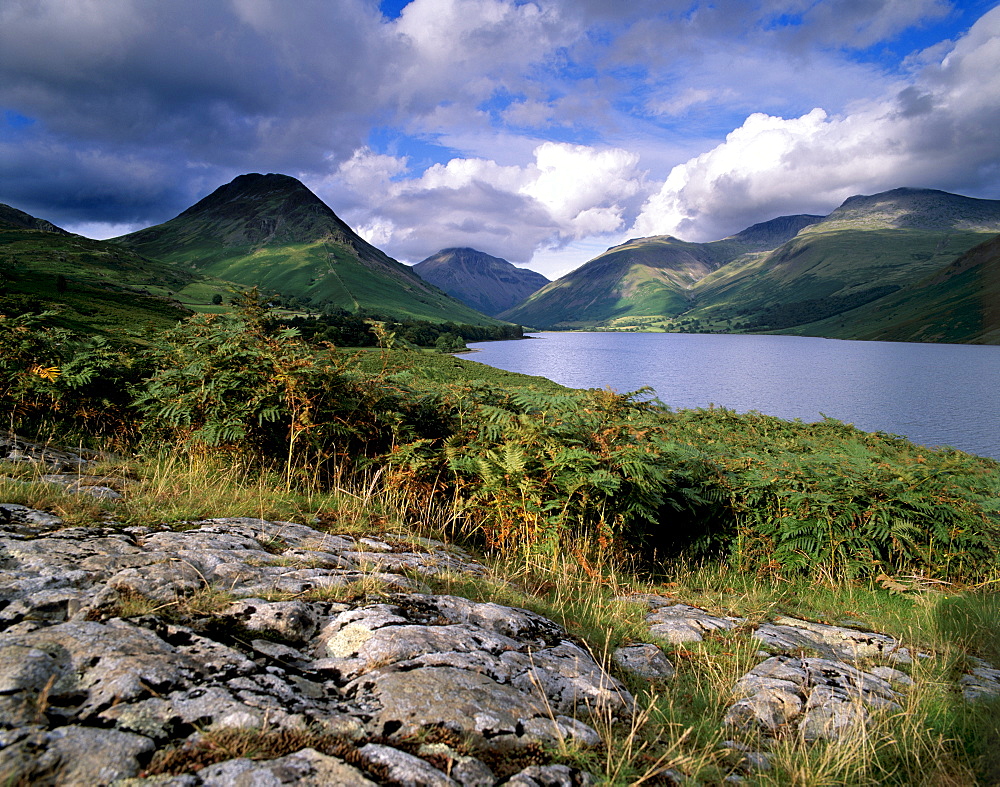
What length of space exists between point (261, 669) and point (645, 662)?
312 centimetres

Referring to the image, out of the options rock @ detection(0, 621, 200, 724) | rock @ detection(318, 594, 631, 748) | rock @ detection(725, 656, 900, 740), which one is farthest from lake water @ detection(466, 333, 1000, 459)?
rock @ detection(0, 621, 200, 724)

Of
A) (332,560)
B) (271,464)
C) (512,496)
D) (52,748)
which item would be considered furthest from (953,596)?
(271,464)

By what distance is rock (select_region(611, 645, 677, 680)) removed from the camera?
4.20 metres

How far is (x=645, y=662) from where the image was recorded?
4.33 metres

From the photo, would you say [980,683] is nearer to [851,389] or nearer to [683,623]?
[683,623]

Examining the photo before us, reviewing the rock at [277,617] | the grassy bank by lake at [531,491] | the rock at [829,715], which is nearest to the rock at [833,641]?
the grassy bank by lake at [531,491]

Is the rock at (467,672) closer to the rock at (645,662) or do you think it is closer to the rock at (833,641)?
the rock at (645,662)

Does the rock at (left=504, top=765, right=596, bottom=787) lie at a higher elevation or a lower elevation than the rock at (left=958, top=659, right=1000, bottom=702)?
higher

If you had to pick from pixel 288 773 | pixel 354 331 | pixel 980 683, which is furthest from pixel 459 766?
pixel 354 331

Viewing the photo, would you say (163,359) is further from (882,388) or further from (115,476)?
(882,388)

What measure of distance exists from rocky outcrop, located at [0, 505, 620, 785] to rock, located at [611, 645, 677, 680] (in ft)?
1.68

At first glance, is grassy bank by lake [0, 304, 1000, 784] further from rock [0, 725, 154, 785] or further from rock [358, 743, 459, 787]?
rock [0, 725, 154, 785]

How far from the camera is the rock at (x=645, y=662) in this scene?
165 inches

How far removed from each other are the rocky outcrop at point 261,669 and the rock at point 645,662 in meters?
0.51
